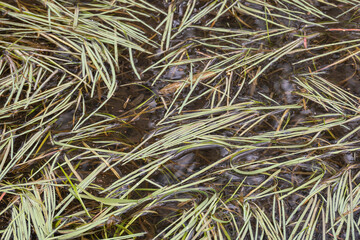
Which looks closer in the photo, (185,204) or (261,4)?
(185,204)

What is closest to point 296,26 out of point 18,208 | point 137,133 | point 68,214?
point 137,133

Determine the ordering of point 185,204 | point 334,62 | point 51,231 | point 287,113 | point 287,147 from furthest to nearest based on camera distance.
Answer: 1. point 334,62
2. point 287,113
3. point 287,147
4. point 185,204
5. point 51,231

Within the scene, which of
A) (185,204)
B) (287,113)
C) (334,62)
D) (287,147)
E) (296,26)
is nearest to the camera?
(185,204)

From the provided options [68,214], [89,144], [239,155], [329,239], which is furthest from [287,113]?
[68,214]

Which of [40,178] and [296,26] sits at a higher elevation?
[296,26]

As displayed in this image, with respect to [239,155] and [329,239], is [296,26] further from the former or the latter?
[329,239]

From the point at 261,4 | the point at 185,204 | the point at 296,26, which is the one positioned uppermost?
the point at 261,4
